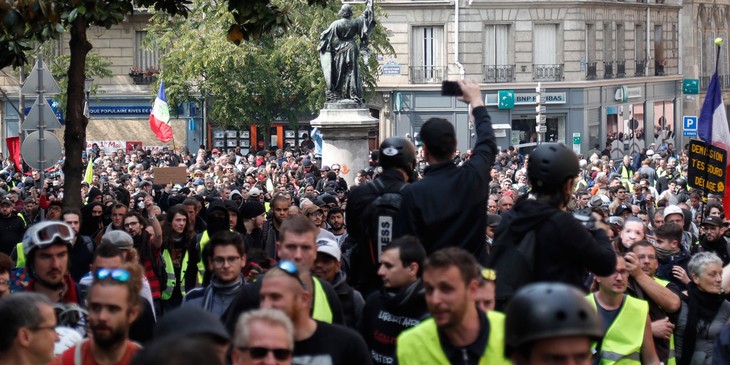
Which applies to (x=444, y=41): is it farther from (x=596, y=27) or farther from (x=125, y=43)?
(x=125, y=43)

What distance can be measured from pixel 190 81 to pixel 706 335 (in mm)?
37606

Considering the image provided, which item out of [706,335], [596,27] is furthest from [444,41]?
[706,335]

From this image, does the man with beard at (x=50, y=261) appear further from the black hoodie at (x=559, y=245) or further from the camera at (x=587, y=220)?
the camera at (x=587, y=220)

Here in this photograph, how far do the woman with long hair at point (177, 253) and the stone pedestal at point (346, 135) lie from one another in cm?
1336

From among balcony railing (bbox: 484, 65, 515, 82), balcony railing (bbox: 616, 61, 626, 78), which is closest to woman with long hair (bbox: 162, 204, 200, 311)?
balcony railing (bbox: 484, 65, 515, 82)

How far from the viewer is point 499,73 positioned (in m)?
49.4

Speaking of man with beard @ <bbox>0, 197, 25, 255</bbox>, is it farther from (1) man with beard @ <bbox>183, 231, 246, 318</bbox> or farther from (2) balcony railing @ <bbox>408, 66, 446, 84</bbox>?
(2) balcony railing @ <bbox>408, 66, 446, 84</bbox>

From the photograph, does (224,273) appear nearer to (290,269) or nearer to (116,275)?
(116,275)

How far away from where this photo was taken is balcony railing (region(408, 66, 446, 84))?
49094 millimetres

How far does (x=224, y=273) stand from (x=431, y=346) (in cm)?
300

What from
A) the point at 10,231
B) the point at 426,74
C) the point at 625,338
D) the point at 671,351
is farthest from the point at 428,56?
the point at 625,338

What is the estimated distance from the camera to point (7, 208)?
16516 mm

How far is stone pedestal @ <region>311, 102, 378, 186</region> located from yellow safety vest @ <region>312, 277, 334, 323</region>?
773 inches

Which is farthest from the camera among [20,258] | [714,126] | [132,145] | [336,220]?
[132,145]
